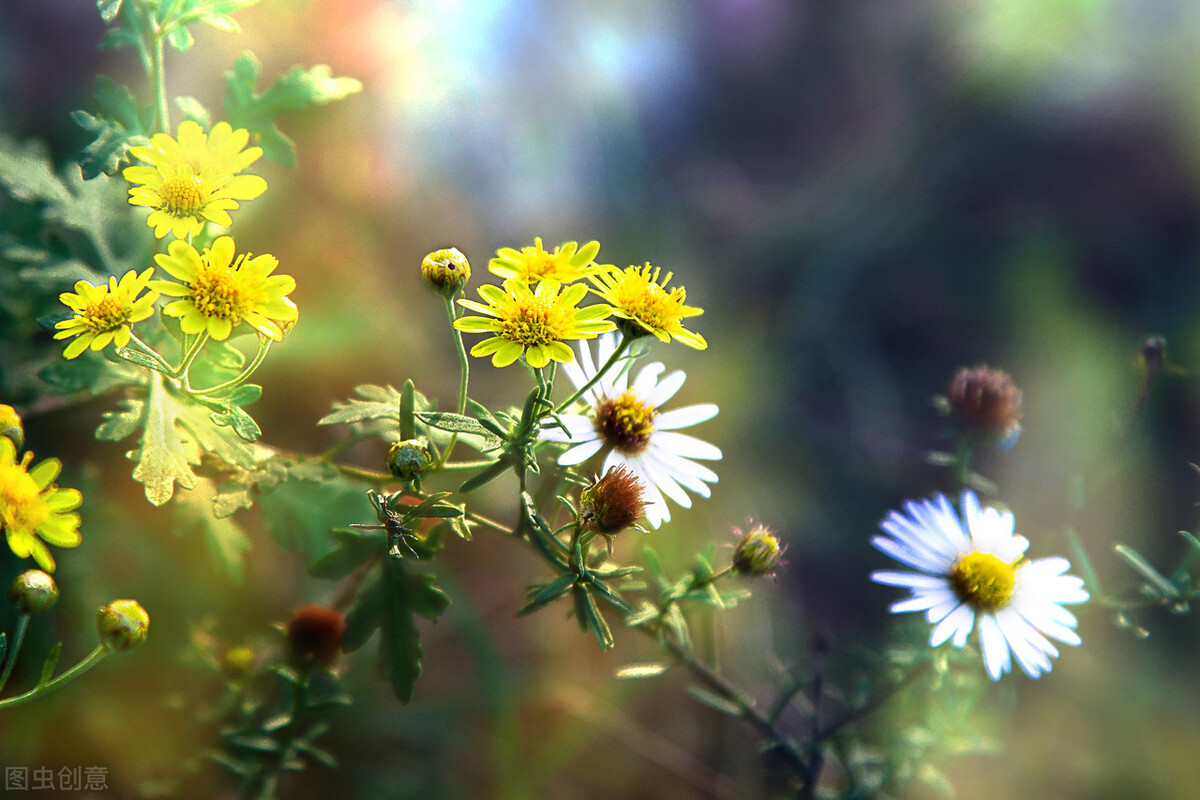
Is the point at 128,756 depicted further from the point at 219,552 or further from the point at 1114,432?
the point at 1114,432

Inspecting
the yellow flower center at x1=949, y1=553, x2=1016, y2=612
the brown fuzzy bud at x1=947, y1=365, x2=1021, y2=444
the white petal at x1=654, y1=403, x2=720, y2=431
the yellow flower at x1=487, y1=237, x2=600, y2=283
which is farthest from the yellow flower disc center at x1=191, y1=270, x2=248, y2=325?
the brown fuzzy bud at x1=947, y1=365, x2=1021, y2=444

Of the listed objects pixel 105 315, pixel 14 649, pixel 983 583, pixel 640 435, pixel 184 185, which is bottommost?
pixel 14 649

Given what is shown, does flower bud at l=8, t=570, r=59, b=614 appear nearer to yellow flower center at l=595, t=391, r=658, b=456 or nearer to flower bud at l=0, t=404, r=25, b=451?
flower bud at l=0, t=404, r=25, b=451

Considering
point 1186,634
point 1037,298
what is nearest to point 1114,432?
point 1186,634

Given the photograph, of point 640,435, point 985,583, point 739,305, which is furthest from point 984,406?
point 739,305

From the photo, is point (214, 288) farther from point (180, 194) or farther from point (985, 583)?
point (985, 583)

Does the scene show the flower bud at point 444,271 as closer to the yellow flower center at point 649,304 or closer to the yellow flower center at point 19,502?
the yellow flower center at point 649,304
